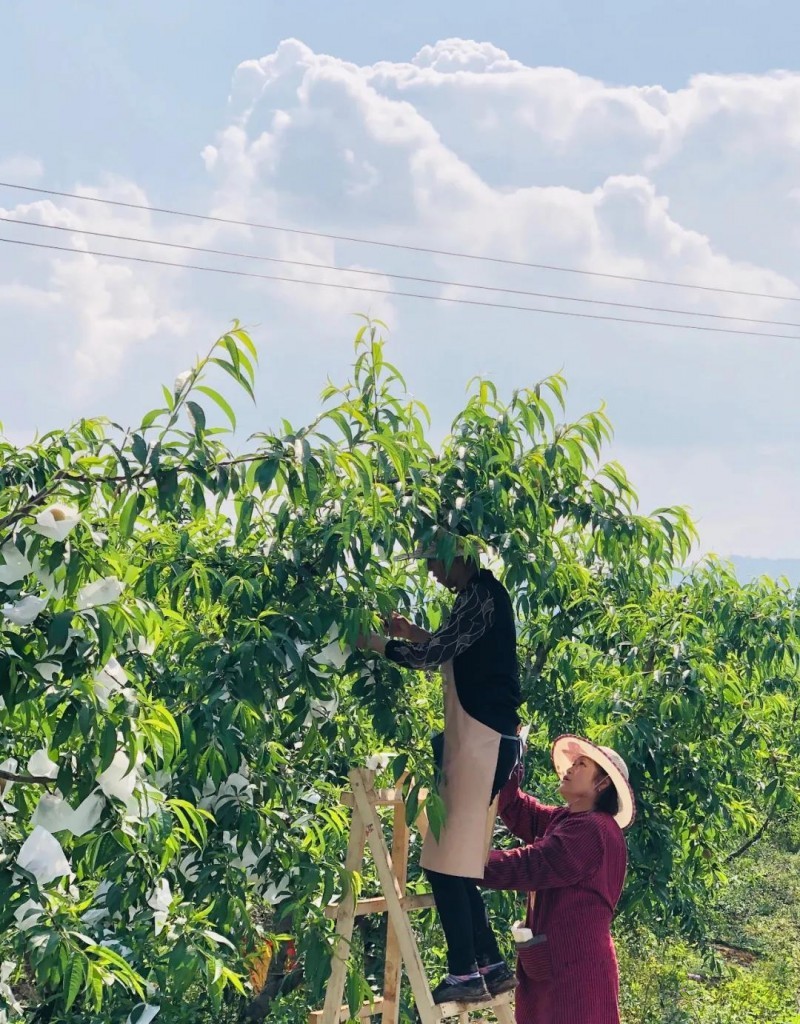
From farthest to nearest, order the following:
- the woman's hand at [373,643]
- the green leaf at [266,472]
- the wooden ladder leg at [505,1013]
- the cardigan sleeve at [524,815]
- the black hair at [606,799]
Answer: the cardigan sleeve at [524,815], the black hair at [606,799], the wooden ladder leg at [505,1013], the woman's hand at [373,643], the green leaf at [266,472]

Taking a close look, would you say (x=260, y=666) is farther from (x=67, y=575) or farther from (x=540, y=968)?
(x=540, y=968)

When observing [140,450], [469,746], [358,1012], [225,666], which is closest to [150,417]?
[140,450]

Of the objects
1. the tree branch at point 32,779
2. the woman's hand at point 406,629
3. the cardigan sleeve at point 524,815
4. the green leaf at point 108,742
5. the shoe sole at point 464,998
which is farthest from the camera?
the cardigan sleeve at point 524,815

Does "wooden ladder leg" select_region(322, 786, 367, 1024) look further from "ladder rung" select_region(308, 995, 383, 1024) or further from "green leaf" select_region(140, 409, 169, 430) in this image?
"green leaf" select_region(140, 409, 169, 430)

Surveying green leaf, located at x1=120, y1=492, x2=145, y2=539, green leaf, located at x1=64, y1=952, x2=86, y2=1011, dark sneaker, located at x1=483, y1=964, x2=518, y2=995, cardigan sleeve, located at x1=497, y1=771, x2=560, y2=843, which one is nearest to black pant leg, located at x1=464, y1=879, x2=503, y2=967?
dark sneaker, located at x1=483, y1=964, x2=518, y2=995

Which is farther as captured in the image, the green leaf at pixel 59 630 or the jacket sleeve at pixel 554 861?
the jacket sleeve at pixel 554 861

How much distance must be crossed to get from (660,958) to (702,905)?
177 cm

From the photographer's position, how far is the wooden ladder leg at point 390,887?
3422 mm

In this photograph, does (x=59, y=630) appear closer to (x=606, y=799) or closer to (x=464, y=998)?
(x=464, y=998)

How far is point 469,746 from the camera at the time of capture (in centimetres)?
347

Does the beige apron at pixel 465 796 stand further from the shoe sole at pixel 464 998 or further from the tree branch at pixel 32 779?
the tree branch at pixel 32 779

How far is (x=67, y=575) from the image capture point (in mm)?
2238

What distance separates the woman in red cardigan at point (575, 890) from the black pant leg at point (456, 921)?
124 millimetres

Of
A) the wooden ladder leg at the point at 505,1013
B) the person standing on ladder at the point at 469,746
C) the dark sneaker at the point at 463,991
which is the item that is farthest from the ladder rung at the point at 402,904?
the wooden ladder leg at the point at 505,1013
